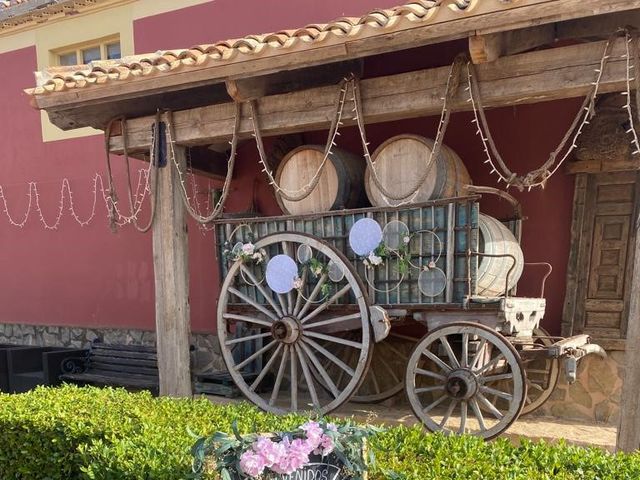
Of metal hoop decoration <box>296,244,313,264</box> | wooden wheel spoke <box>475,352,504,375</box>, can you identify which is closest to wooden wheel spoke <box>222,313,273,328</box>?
metal hoop decoration <box>296,244,313,264</box>

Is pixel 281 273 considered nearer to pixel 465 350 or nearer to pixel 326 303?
Result: pixel 326 303

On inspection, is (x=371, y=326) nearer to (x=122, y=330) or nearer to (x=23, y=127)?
(x=122, y=330)

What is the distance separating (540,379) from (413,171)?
7.45 ft

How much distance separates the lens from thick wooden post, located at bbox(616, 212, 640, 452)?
141 inches

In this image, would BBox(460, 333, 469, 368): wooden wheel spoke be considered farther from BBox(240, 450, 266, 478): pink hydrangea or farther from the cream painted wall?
the cream painted wall

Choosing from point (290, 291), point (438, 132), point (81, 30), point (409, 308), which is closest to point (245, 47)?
point (438, 132)

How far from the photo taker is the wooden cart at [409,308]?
4.40 metres

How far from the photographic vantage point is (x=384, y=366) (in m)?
6.28

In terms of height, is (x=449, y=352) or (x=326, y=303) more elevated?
(x=326, y=303)

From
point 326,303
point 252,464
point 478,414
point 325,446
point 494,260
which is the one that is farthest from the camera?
point 326,303

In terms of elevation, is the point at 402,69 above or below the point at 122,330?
above

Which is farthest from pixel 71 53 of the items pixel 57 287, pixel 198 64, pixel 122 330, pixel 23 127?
pixel 198 64

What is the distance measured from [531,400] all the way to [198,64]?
4044mm

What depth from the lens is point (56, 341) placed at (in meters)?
8.88
